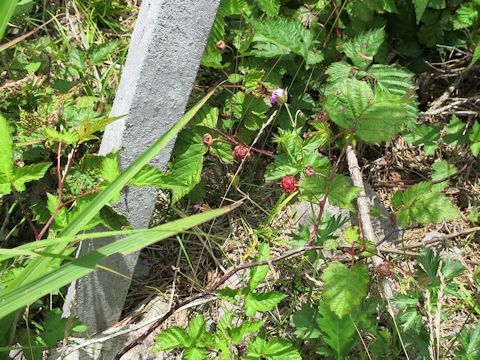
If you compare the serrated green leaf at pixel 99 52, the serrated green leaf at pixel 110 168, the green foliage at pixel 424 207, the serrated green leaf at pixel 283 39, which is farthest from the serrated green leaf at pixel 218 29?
the green foliage at pixel 424 207

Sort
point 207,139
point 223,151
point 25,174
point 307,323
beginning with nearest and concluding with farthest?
1. point 25,174
2. point 307,323
3. point 207,139
4. point 223,151

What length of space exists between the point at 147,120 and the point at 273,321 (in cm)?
90

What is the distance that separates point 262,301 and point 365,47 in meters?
1.12

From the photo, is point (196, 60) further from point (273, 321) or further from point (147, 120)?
point (273, 321)

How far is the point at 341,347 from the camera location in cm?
149

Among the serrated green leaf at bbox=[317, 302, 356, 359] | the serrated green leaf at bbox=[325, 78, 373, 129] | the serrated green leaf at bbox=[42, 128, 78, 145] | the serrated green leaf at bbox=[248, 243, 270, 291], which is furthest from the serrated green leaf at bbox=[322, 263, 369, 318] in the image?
the serrated green leaf at bbox=[42, 128, 78, 145]

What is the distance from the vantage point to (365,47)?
1.94 metres

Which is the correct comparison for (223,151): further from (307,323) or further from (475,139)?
(475,139)

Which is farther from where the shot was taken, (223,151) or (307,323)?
(223,151)

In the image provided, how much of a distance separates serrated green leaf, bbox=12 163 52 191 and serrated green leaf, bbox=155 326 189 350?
2.00 ft

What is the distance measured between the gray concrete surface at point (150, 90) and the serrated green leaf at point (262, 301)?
49cm

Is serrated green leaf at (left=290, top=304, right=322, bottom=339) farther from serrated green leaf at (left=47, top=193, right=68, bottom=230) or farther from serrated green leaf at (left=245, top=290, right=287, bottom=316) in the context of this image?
serrated green leaf at (left=47, top=193, right=68, bottom=230)

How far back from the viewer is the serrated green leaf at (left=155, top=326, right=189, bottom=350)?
1.46m

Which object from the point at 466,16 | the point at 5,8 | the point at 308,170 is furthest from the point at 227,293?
the point at 466,16
